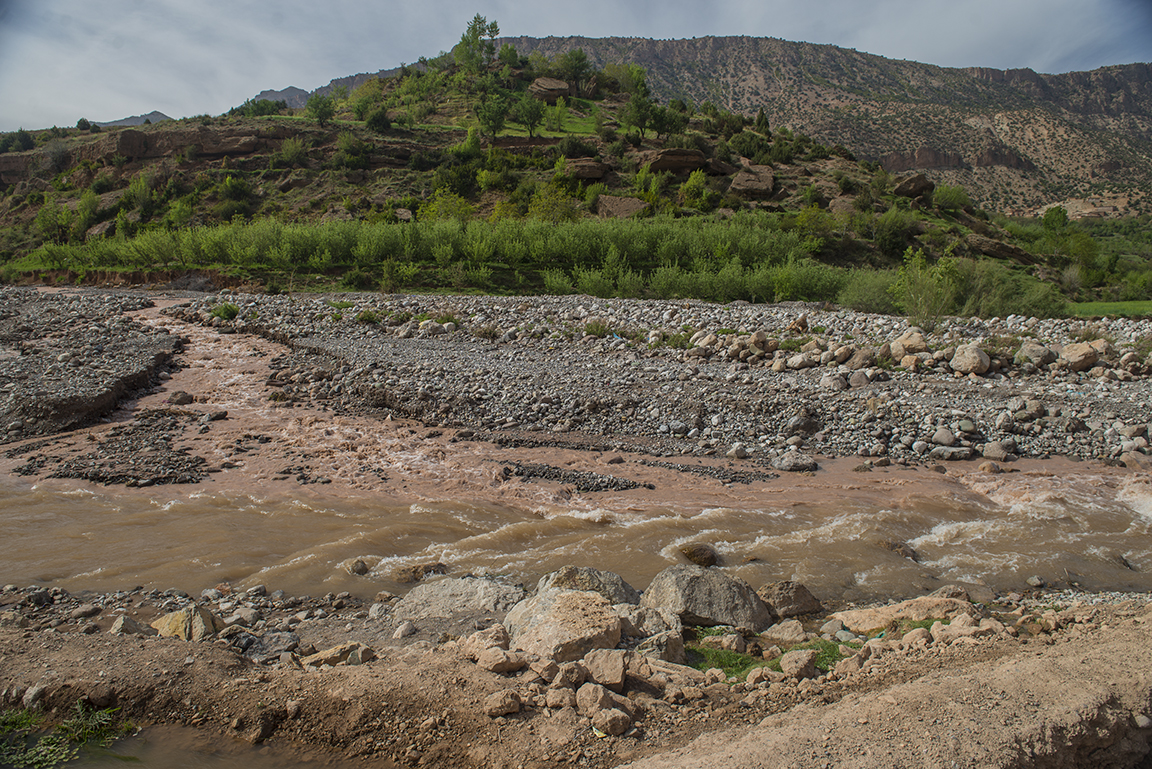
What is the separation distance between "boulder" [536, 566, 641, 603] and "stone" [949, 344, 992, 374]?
29.3 ft

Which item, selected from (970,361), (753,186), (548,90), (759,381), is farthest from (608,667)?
(548,90)

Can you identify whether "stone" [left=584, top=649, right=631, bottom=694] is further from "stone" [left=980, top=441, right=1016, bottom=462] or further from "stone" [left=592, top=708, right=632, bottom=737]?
"stone" [left=980, top=441, right=1016, bottom=462]

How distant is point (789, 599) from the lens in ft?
14.3

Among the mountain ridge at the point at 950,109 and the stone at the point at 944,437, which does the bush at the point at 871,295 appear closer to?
Answer: the stone at the point at 944,437

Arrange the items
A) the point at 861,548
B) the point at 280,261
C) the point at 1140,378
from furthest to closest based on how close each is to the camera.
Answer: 1. the point at 280,261
2. the point at 1140,378
3. the point at 861,548

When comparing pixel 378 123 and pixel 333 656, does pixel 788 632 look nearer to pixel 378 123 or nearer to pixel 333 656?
pixel 333 656

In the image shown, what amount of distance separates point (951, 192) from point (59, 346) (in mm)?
53368

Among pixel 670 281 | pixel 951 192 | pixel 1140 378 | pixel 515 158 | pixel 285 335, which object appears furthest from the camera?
pixel 515 158

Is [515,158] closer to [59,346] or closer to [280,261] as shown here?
[280,261]

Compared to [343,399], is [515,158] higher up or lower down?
higher up

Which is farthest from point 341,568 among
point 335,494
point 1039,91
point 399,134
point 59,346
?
point 1039,91

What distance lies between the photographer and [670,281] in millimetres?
21406

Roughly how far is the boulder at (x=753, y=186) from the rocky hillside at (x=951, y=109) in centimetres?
4282

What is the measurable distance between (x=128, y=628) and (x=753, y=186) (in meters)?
45.5
